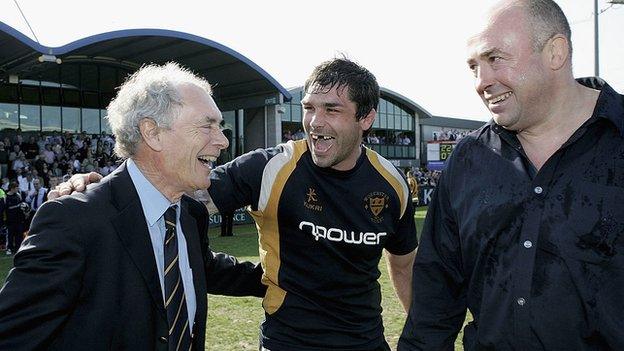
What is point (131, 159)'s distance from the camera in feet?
8.80

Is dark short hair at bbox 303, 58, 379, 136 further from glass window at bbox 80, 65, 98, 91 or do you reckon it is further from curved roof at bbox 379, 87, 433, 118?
curved roof at bbox 379, 87, 433, 118

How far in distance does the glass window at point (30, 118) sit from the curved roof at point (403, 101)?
93.3 ft

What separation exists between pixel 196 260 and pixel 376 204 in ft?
4.22

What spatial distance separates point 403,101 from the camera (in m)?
51.2

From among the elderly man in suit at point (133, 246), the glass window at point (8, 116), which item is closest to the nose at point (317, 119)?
the elderly man in suit at point (133, 246)

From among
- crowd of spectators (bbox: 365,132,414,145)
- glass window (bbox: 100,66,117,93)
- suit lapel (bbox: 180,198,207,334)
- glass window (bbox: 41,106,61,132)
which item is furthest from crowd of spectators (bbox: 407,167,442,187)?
suit lapel (bbox: 180,198,207,334)

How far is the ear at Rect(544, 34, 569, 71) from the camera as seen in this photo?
2379mm

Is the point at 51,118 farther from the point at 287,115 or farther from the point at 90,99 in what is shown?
the point at 287,115

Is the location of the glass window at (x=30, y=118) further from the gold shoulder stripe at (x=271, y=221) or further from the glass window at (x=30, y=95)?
the gold shoulder stripe at (x=271, y=221)

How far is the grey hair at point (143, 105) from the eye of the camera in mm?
2635

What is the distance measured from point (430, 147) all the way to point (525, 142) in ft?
127

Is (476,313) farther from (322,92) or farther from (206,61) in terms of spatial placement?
(206,61)

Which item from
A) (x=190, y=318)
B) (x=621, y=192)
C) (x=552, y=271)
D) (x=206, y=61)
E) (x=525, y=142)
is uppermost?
(x=206, y=61)

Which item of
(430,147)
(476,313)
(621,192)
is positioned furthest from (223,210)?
(430,147)
